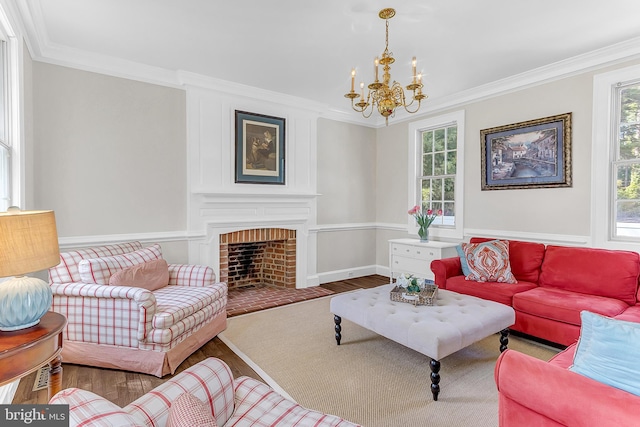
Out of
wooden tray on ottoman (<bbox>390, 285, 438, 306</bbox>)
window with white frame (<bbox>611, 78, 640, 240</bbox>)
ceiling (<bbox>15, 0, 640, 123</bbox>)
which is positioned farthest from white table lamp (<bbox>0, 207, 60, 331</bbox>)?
window with white frame (<bbox>611, 78, 640, 240</bbox>)

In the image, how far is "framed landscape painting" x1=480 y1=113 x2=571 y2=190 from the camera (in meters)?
3.59

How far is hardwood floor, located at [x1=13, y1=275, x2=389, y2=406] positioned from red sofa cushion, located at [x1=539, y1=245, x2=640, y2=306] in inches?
117

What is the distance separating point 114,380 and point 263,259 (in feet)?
9.62

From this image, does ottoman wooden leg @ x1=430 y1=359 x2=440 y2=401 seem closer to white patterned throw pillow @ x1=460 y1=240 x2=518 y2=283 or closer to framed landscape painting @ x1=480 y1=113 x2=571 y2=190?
white patterned throw pillow @ x1=460 y1=240 x2=518 y2=283

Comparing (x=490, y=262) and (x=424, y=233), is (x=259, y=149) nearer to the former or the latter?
(x=424, y=233)

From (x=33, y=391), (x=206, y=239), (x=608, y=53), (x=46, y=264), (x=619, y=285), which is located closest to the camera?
(x=46, y=264)

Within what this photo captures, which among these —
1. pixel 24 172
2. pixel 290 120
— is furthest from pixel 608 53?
pixel 24 172

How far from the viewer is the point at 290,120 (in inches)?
187

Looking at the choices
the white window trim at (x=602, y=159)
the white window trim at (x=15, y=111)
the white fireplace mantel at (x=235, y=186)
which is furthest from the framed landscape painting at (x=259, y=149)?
the white window trim at (x=602, y=159)

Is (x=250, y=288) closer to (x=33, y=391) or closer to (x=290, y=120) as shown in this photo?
(x=290, y=120)

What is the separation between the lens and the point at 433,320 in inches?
93.1

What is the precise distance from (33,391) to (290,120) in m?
3.87

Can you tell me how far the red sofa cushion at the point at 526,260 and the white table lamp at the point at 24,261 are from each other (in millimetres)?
3934

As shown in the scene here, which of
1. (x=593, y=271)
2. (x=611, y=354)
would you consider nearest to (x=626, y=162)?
(x=593, y=271)
